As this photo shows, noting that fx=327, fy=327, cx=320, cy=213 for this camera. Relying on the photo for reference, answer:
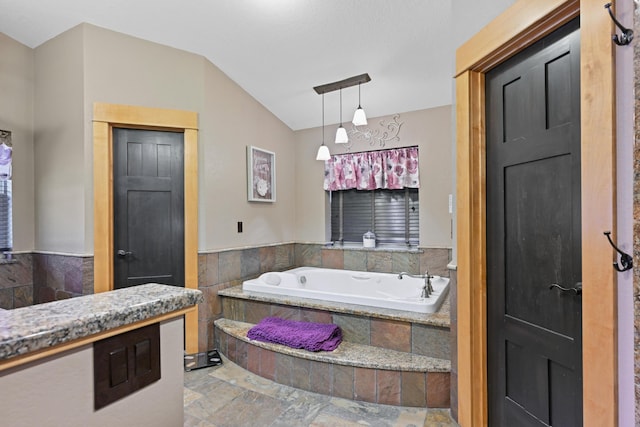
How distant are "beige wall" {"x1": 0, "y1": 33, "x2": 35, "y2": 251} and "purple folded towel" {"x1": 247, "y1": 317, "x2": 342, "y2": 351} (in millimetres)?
2316

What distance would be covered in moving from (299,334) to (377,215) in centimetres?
198

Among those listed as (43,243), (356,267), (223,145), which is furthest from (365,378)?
(43,243)

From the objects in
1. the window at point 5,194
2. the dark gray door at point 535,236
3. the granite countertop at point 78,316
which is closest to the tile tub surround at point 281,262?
the window at point 5,194

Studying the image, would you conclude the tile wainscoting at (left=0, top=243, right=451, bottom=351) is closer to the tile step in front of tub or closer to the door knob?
the tile step in front of tub

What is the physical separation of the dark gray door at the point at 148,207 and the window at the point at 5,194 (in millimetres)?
997

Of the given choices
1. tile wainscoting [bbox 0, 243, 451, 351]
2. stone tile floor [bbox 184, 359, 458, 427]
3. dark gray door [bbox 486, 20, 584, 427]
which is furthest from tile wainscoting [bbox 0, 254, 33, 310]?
dark gray door [bbox 486, 20, 584, 427]

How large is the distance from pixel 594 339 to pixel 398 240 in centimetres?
277

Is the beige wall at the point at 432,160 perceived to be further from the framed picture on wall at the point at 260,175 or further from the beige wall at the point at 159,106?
the framed picture on wall at the point at 260,175

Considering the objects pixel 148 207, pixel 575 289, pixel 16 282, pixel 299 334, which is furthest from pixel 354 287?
pixel 16 282

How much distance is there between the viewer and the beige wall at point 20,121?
289 centimetres

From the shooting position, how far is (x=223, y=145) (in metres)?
3.20

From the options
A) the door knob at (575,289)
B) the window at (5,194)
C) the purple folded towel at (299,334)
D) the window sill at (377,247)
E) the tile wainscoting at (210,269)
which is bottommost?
the purple folded towel at (299,334)

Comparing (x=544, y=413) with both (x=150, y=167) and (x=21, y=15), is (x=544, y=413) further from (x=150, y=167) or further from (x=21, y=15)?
(x=21, y=15)

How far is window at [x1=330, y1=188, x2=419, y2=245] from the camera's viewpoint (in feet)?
12.6
